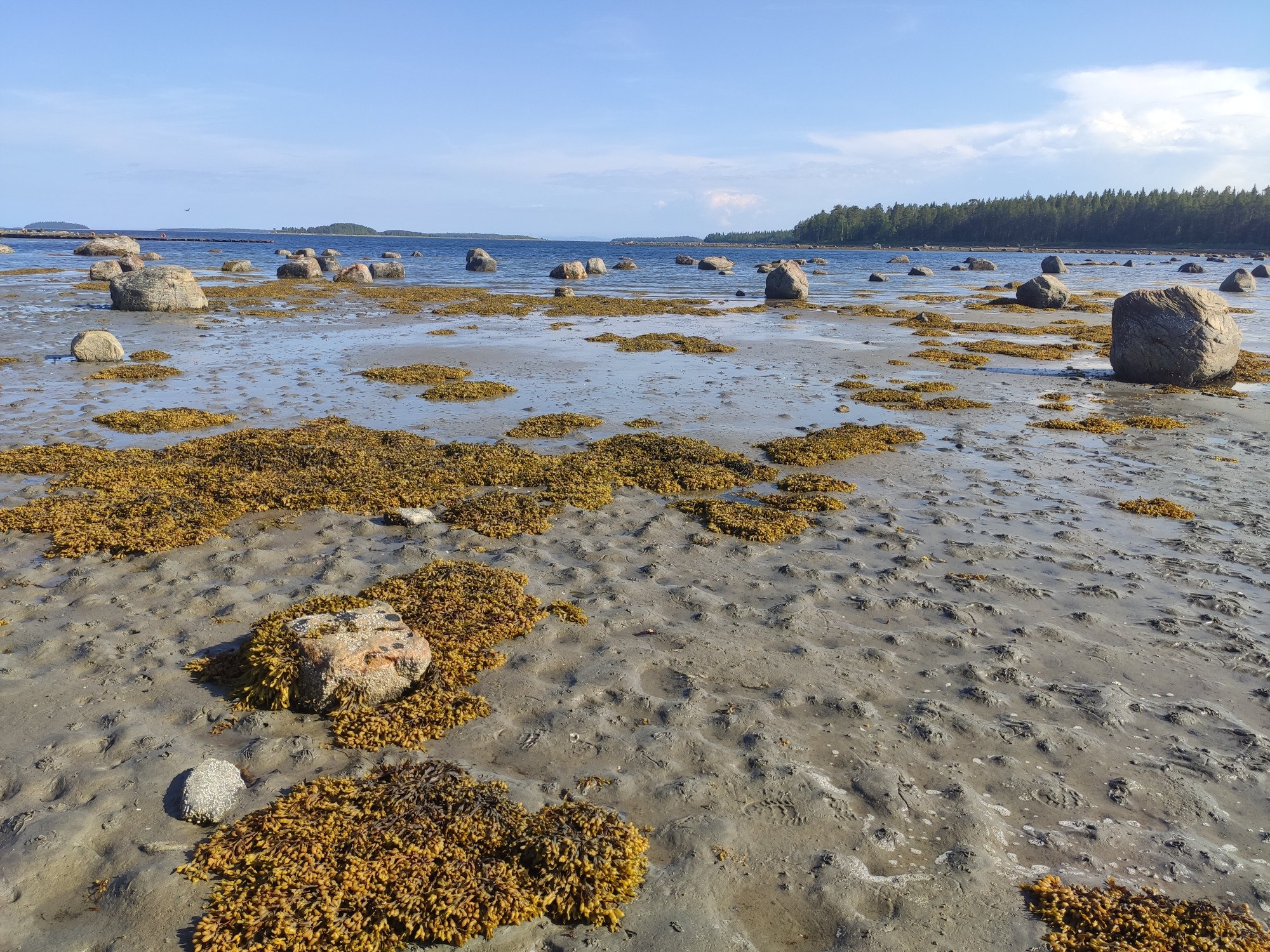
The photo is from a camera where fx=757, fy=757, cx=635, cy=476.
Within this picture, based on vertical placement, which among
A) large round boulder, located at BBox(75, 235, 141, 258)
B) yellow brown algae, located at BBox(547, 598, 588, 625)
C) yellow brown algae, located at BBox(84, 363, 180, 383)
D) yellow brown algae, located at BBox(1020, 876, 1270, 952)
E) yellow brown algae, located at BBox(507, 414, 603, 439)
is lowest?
yellow brown algae, located at BBox(1020, 876, 1270, 952)

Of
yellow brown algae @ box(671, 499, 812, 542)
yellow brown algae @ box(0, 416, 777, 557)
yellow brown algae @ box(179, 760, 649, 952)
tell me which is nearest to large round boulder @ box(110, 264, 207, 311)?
yellow brown algae @ box(0, 416, 777, 557)

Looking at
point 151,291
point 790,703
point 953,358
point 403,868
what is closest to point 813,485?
point 790,703

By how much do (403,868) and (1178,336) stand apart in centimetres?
1952

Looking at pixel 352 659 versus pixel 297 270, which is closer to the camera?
pixel 352 659

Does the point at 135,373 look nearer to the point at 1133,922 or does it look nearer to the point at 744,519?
the point at 744,519

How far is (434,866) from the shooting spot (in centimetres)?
382

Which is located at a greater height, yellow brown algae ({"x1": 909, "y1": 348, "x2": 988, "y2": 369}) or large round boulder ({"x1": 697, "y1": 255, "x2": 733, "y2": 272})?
large round boulder ({"x1": 697, "y1": 255, "x2": 733, "y2": 272})

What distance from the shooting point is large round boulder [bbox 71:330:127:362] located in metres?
17.7

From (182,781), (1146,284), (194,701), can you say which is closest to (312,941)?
(182,781)

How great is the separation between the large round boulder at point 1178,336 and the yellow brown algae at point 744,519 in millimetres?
12773

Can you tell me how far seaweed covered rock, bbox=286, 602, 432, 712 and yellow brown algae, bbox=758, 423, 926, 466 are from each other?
23.4ft

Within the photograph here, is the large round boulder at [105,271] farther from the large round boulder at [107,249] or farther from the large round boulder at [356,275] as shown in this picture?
the large round boulder at [107,249]

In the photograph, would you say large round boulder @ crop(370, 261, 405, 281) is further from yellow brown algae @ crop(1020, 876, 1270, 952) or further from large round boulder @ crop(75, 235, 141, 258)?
yellow brown algae @ crop(1020, 876, 1270, 952)

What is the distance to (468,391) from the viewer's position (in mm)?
15773
